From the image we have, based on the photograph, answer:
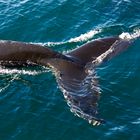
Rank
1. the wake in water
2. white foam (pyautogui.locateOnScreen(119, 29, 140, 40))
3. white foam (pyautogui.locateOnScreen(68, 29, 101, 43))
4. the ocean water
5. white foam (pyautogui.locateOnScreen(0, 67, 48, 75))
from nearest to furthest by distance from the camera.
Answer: the ocean water
the wake in water
white foam (pyautogui.locateOnScreen(0, 67, 48, 75))
white foam (pyautogui.locateOnScreen(119, 29, 140, 40))
white foam (pyautogui.locateOnScreen(68, 29, 101, 43))

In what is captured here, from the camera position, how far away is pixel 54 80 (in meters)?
21.3

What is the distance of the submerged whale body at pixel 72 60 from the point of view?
1858 centimetres

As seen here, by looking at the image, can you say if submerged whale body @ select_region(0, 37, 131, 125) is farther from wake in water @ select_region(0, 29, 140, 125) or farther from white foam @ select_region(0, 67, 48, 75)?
white foam @ select_region(0, 67, 48, 75)

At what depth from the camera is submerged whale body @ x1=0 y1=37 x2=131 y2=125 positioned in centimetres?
1858

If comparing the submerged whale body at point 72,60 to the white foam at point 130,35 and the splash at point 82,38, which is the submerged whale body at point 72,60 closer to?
the white foam at point 130,35

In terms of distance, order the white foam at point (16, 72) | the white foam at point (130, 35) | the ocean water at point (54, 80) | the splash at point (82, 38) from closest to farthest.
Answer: the ocean water at point (54, 80) < the white foam at point (16, 72) < the white foam at point (130, 35) < the splash at point (82, 38)

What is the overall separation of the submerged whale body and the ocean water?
2.54ft

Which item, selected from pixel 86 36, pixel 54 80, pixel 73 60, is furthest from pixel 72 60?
pixel 86 36

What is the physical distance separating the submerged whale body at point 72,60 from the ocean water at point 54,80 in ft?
2.54

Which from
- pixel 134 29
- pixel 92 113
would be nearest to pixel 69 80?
pixel 92 113

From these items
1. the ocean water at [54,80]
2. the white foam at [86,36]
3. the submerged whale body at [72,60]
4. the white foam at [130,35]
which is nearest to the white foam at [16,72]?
the ocean water at [54,80]

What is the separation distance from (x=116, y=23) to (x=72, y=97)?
10.2 m

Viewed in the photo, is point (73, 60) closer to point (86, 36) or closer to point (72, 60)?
point (72, 60)

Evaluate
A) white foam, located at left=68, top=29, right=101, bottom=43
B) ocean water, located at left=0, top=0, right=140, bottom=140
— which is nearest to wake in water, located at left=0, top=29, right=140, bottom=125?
ocean water, located at left=0, top=0, right=140, bottom=140
